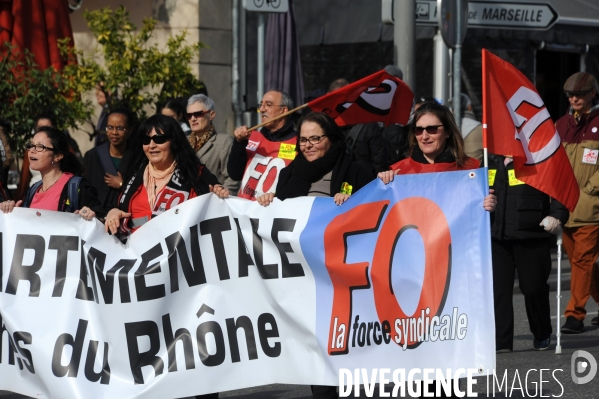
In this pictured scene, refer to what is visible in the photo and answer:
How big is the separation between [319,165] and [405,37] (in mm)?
4310

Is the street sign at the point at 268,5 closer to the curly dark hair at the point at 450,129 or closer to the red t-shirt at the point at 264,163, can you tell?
the red t-shirt at the point at 264,163

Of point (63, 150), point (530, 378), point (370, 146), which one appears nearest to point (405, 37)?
point (370, 146)

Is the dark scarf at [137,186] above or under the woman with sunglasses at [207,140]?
under

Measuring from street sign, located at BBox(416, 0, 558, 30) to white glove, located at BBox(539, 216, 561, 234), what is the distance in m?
3.32

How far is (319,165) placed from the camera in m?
6.61

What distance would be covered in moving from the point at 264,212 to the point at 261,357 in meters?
0.78

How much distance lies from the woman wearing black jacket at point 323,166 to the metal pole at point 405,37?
407 cm

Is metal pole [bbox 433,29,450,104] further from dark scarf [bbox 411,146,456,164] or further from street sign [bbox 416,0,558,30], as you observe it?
dark scarf [bbox 411,146,456,164]

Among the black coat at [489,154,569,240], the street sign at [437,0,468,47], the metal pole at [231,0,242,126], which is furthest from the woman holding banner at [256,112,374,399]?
the metal pole at [231,0,242,126]

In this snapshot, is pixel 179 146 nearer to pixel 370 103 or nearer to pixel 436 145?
pixel 436 145

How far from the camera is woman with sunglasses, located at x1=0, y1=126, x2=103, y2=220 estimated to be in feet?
22.2

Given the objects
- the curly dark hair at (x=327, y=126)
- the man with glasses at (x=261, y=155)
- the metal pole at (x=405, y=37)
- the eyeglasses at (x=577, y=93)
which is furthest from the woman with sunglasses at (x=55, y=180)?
the eyeglasses at (x=577, y=93)

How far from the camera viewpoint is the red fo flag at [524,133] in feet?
21.6

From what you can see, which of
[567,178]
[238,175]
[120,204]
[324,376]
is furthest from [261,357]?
[238,175]
